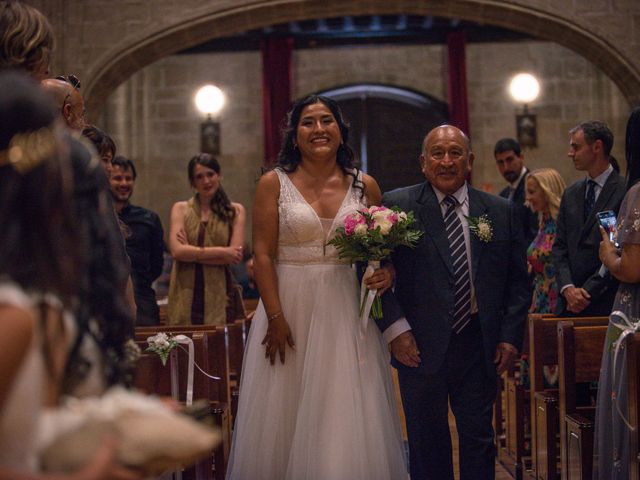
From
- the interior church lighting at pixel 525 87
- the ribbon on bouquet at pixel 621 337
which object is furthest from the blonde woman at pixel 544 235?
the interior church lighting at pixel 525 87

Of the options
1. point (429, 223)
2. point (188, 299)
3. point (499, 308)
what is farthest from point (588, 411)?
point (188, 299)

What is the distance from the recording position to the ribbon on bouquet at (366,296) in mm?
3689

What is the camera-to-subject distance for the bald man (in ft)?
10.7

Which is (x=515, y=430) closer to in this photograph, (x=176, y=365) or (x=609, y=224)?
(x=609, y=224)

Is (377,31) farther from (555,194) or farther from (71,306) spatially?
(71,306)

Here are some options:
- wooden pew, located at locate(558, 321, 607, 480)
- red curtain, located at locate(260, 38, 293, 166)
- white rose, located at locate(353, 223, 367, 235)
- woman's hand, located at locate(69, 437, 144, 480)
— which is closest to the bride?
white rose, located at locate(353, 223, 367, 235)

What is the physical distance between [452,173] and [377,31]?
9885mm

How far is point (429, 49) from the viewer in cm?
1377

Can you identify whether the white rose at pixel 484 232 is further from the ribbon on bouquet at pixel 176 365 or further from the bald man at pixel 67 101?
the bald man at pixel 67 101

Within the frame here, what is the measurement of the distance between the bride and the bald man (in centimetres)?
92

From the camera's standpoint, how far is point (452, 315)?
3.73 m

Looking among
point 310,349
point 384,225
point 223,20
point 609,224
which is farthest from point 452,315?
point 223,20

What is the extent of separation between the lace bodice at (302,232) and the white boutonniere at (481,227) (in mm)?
531

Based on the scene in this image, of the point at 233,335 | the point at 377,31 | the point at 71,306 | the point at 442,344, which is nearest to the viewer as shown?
the point at 71,306
